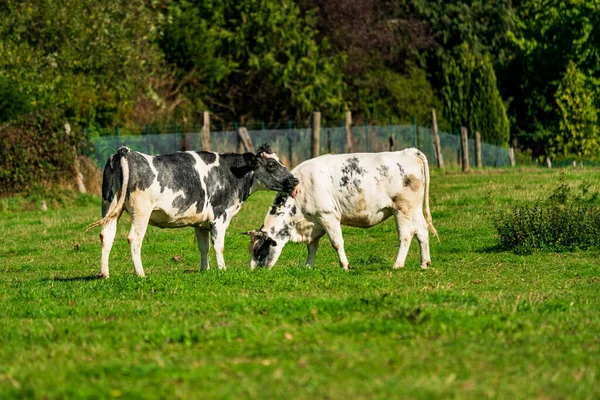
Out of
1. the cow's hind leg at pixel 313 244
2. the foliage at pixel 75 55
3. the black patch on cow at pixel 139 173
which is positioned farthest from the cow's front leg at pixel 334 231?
the foliage at pixel 75 55

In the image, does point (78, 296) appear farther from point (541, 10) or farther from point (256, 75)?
point (541, 10)

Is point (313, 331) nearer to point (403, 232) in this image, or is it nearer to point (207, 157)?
point (403, 232)

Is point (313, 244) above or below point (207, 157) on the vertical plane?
below

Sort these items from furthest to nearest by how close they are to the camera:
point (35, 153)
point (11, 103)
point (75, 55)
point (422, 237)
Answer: point (75, 55) → point (11, 103) → point (35, 153) → point (422, 237)

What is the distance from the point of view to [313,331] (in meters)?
8.98

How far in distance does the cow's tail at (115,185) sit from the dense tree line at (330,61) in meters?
22.6

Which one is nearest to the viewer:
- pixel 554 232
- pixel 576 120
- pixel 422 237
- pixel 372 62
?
pixel 422 237

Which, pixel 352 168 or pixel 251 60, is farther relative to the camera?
pixel 251 60

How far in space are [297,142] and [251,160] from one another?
24.3m

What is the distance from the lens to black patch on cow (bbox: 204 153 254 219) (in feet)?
50.9

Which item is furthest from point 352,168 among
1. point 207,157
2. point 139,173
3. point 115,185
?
point 115,185

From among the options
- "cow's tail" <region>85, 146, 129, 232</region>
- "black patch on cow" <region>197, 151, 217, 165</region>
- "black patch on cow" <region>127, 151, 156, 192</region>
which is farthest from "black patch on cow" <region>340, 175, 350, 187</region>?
"cow's tail" <region>85, 146, 129, 232</region>

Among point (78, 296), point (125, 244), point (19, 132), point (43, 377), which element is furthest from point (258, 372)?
point (19, 132)

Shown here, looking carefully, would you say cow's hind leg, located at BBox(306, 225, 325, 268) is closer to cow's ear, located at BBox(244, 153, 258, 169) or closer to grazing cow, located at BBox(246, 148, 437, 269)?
grazing cow, located at BBox(246, 148, 437, 269)
